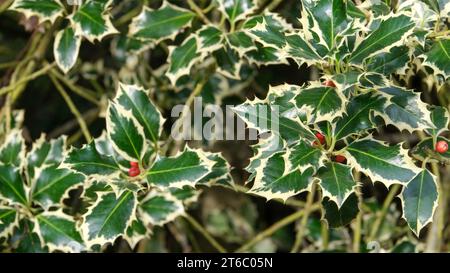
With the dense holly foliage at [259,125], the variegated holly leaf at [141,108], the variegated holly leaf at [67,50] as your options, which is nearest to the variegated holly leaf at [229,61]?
the dense holly foliage at [259,125]

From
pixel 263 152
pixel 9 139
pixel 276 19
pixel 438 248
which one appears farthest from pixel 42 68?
pixel 438 248

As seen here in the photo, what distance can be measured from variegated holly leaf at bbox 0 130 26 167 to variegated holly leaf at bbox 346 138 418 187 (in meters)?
0.83

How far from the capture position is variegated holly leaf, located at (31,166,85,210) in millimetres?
1616

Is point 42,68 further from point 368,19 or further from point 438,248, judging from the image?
point 438,248

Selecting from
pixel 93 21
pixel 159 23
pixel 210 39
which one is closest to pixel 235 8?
pixel 210 39

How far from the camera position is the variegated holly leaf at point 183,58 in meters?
1.68

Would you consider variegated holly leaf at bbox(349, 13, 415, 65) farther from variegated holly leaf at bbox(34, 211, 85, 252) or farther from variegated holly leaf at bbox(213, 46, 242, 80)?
variegated holly leaf at bbox(34, 211, 85, 252)

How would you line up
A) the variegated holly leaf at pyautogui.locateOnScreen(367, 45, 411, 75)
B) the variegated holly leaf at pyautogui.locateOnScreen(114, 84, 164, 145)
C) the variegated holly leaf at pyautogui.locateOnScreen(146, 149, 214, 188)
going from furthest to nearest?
the variegated holly leaf at pyautogui.locateOnScreen(114, 84, 164, 145) < the variegated holly leaf at pyautogui.locateOnScreen(146, 149, 214, 188) < the variegated holly leaf at pyautogui.locateOnScreen(367, 45, 411, 75)

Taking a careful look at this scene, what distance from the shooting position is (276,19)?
5.29 feet

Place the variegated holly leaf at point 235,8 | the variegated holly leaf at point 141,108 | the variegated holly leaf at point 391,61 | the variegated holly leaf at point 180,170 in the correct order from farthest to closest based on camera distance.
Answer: the variegated holly leaf at point 235,8 < the variegated holly leaf at point 141,108 < the variegated holly leaf at point 180,170 < the variegated holly leaf at point 391,61

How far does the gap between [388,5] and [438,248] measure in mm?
760

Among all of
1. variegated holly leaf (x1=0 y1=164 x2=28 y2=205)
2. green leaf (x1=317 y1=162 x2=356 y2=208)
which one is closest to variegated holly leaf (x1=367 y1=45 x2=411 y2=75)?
green leaf (x1=317 y1=162 x2=356 y2=208)

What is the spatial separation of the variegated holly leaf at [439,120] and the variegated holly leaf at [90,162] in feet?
2.24

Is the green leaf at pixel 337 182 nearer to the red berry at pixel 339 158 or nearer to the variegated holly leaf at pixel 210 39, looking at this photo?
the red berry at pixel 339 158
